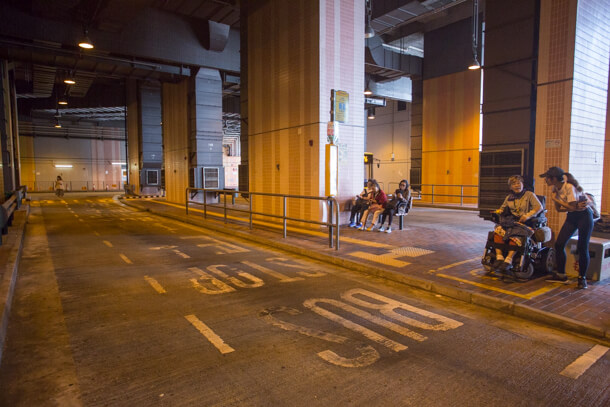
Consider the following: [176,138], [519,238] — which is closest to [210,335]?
[519,238]

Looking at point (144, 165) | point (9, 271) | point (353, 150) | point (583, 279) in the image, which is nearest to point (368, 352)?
point (583, 279)

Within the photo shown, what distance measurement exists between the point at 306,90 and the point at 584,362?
937cm

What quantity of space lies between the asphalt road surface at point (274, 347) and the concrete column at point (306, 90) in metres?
5.23

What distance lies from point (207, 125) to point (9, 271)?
14.5 metres

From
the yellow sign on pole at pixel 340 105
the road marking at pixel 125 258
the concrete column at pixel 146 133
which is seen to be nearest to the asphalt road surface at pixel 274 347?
the road marking at pixel 125 258

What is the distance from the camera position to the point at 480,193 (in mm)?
7980

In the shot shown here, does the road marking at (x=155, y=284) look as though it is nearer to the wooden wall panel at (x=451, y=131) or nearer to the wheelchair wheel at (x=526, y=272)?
the wheelchair wheel at (x=526, y=272)

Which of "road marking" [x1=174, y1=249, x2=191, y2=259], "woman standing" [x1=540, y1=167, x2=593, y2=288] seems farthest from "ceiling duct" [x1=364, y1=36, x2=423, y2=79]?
"woman standing" [x1=540, y1=167, x2=593, y2=288]

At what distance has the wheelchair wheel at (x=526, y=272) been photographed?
586 cm

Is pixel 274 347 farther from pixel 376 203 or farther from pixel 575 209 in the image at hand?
pixel 376 203

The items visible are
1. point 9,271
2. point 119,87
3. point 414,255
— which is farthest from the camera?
point 119,87

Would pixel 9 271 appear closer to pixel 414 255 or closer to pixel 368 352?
pixel 368 352

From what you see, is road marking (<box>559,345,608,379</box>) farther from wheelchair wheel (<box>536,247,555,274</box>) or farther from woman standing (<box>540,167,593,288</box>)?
wheelchair wheel (<box>536,247,555,274</box>)

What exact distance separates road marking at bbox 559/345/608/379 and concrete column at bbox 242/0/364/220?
765 centimetres
